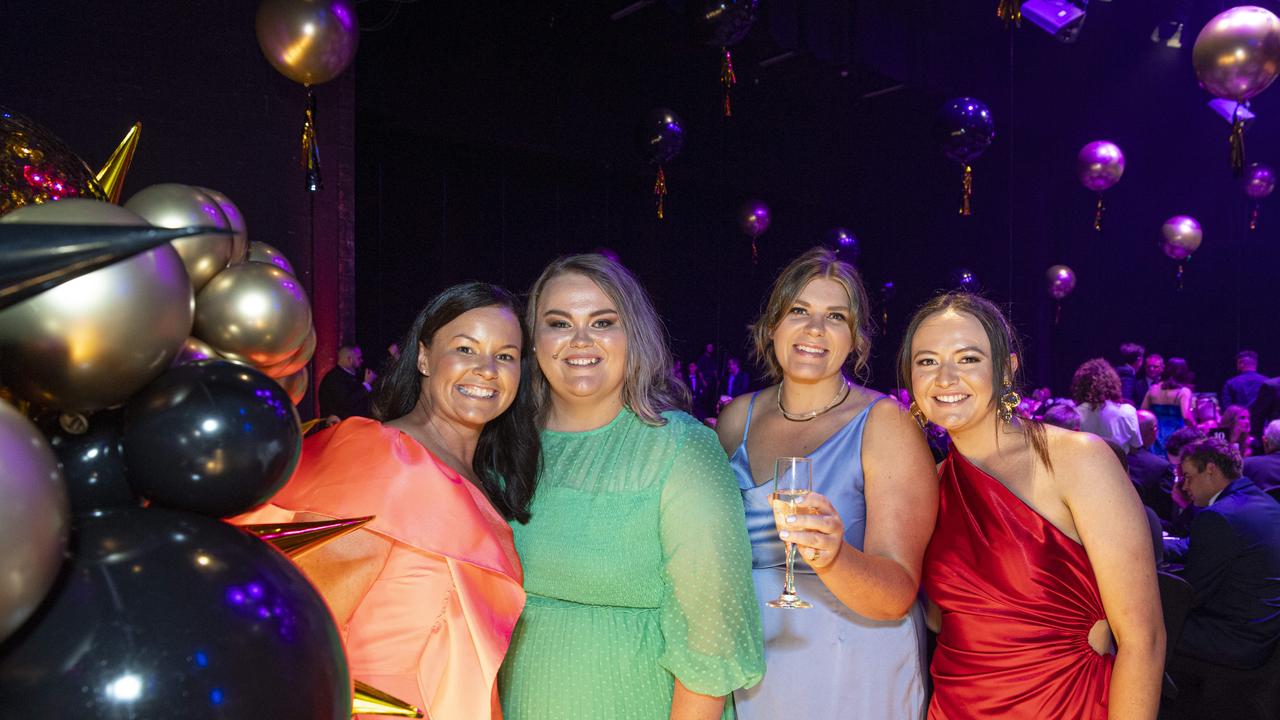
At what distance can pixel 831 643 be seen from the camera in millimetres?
1959

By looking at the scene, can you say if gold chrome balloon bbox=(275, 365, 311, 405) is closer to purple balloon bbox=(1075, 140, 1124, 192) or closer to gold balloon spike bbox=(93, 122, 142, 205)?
gold balloon spike bbox=(93, 122, 142, 205)

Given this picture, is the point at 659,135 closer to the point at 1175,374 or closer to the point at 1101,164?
the point at 1175,374

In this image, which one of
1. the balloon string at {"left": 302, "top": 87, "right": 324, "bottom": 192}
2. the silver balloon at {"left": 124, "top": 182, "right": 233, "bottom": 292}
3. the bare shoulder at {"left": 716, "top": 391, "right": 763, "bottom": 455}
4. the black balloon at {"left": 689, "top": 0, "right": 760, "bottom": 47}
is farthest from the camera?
the black balloon at {"left": 689, "top": 0, "right": 760, "bottom": 47}

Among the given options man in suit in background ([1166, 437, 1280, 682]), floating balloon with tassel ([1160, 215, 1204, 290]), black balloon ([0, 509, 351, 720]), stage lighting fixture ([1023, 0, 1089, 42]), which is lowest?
man in suit in background ([1166, 437, 1280, 682])

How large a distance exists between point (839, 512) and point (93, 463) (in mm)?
1602

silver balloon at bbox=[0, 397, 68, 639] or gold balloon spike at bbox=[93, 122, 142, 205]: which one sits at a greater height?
gold balloon spike at bbox=[93, 122, 142, 205]

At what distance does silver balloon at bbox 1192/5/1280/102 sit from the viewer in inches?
201

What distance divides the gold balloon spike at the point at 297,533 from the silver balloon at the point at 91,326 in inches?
7.5

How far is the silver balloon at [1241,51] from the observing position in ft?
16.7

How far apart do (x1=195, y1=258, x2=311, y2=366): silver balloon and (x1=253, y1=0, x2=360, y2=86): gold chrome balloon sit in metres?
3.65

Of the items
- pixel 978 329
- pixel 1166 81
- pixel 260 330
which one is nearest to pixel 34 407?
pixel 260 330

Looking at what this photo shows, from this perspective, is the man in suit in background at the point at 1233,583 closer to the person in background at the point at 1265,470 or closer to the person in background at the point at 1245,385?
the person in background at the point at 1265,470

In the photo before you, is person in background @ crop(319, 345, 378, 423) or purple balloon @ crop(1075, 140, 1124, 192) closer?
person in background @ crop(319, 345, 378, 423)

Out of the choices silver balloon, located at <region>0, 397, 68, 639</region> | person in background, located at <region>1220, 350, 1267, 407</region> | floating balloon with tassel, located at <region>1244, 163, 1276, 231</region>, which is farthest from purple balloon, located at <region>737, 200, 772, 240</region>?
silver balloon, located at <region>0, 397, 68, 639</region>
